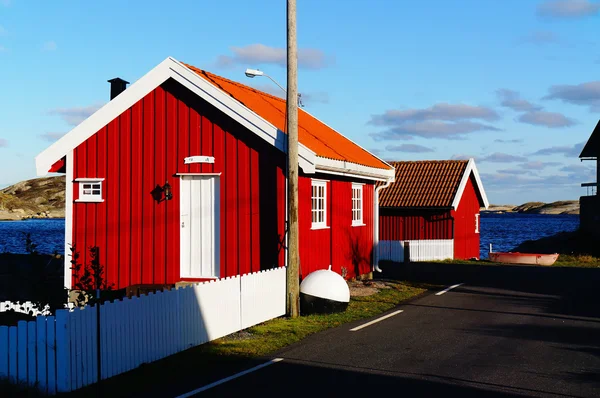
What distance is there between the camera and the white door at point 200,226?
1778 centimetres

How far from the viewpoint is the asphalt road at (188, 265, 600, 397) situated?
8500 millimetres

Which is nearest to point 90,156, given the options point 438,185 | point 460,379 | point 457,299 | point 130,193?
point 130,193

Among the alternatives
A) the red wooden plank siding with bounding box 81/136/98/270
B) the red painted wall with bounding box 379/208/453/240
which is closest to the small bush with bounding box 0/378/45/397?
the red wooden plank siding with bounding box 81/136/98/270

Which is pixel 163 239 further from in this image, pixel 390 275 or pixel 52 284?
pixel 390 275

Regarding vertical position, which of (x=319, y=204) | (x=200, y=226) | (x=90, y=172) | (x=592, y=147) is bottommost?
(x=200, y=226)

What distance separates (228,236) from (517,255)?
1872 cm

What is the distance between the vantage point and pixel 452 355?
34.4ft

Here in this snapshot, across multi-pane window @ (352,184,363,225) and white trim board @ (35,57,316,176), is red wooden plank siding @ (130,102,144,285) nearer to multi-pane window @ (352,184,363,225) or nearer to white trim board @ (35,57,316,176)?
white trim board @ (35,57,316,176)

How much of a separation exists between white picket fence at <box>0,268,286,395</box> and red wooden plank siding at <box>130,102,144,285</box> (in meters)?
5.86

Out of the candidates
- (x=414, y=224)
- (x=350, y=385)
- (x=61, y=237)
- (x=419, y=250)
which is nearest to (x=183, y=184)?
(x=350, y=385)

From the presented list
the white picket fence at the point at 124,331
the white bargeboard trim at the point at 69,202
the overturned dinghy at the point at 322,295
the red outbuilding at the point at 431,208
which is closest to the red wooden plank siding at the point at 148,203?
the white bargeboard trim at the point at 69,202

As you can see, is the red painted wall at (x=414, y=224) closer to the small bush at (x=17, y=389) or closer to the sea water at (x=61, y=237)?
the sea water at (x=61, y=237)

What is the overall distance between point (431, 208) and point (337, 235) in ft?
46.1

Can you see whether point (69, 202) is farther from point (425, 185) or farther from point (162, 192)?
point (425, 185)
